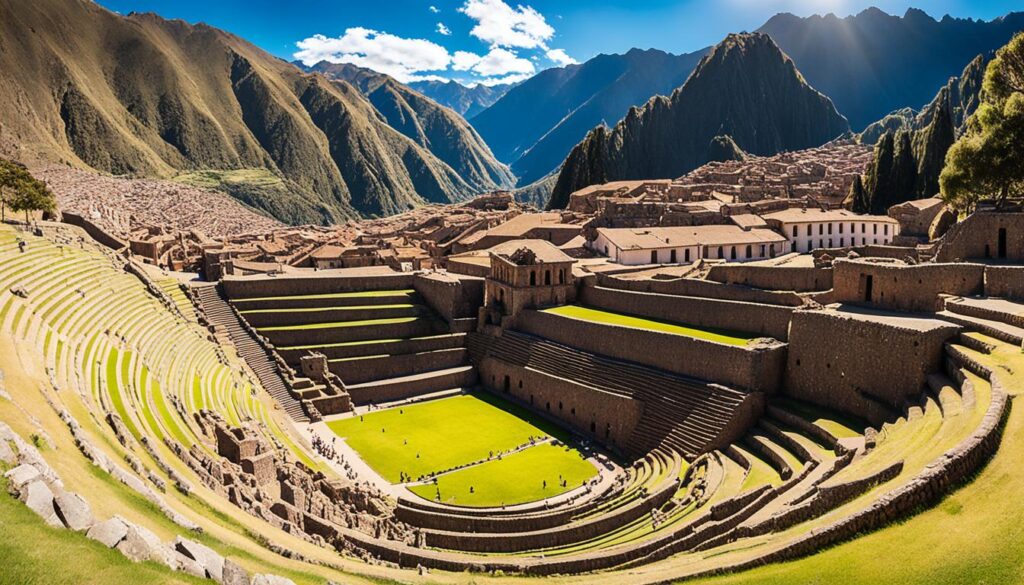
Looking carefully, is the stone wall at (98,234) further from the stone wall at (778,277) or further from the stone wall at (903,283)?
the stone wall at (903,283)

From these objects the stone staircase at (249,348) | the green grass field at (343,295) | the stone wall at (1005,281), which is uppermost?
the stone wall at (1005,281)

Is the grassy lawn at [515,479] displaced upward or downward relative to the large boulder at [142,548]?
downward

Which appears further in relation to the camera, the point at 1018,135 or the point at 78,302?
the point at 1018,135

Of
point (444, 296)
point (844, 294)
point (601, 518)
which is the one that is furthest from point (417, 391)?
point (844, 294)

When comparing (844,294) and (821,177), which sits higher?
(821,177)

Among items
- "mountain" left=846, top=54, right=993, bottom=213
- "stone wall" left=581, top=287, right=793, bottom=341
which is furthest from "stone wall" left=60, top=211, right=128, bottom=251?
"mountain" left=846, top=54, right=993, bottom=213

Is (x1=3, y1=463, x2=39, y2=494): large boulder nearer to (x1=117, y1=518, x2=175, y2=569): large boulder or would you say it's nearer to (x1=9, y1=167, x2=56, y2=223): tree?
(x1=117, y1=518, x2=175, y2=569): large boulder

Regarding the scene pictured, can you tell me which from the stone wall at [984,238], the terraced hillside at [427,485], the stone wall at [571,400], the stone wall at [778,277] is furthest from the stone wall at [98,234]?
the stone wall at [984,238]

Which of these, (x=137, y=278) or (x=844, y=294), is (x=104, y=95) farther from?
(x=844, y=294)
